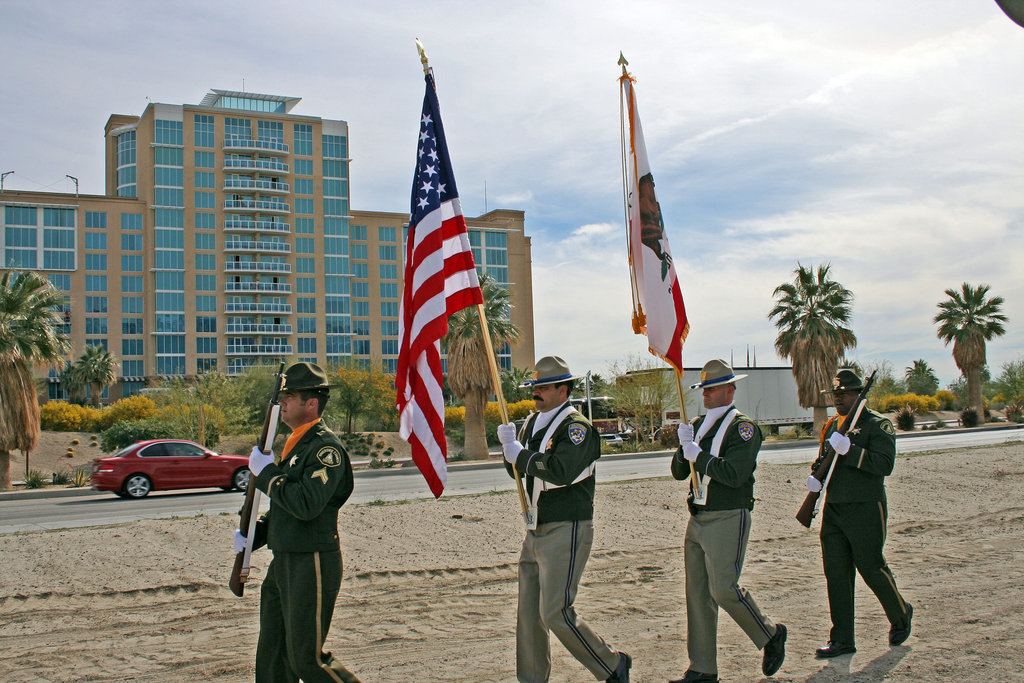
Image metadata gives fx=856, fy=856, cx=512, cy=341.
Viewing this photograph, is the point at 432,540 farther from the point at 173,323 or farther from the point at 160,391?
the point at 173,323

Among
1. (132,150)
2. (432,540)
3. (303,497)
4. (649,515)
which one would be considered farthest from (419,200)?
(132,150)

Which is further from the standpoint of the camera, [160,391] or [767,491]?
[160,391]

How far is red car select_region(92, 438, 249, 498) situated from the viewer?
2131 centimetres

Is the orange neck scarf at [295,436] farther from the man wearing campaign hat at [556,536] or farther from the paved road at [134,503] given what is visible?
the paved road at [134,503]

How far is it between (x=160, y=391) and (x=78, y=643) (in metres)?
47.9

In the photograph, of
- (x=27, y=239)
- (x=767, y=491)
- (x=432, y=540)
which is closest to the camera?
(x=432, y=540)

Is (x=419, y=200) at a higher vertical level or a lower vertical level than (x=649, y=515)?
higher

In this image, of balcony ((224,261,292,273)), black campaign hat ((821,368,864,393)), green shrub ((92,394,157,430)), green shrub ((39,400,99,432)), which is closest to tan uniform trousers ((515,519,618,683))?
black campaign hat ((821,368,864,393))

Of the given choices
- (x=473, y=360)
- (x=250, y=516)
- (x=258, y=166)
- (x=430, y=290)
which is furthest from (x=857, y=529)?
(x=258, y=166)

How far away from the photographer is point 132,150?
8988cm

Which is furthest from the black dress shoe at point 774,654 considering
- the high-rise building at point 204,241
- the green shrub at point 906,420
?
the high-rise building at point 204,241

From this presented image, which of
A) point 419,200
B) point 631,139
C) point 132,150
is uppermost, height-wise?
point 132,150

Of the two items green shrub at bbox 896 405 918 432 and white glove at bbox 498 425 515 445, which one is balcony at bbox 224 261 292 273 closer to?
green shrub at bbox 896 405 918 432

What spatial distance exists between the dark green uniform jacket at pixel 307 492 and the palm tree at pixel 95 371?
3026 inches
